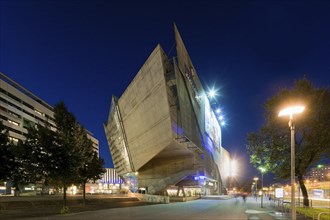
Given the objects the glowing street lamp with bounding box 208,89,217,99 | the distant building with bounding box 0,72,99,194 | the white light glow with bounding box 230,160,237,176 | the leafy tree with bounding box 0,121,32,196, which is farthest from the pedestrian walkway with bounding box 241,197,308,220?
the white light glow with bounding box 230,160,237,176

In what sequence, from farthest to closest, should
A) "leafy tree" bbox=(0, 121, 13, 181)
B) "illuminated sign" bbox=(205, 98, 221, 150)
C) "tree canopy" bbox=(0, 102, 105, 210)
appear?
"illuminated sign" bbox=(205, 98, 221, 150)
"leafy tree" bbox=(0, 121, 13, 181)
"tree canopy" bbox=(0, 102, 105, 210)

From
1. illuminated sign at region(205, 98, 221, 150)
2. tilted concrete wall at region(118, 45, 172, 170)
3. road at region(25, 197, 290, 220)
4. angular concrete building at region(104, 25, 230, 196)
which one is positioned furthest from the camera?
illuminated sign at region(205, 98, 221, 150)

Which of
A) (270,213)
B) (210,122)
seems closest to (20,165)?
(270,213)

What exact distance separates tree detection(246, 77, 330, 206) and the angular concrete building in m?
24.0

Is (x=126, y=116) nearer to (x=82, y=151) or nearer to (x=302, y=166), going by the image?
(x=82, y=151)

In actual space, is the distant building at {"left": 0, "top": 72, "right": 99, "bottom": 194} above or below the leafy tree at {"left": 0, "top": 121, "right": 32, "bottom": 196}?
above

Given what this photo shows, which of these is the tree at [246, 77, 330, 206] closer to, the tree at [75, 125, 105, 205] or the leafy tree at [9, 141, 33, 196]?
the tree at [75, 125, 105, 205]

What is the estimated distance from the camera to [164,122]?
51.6 m

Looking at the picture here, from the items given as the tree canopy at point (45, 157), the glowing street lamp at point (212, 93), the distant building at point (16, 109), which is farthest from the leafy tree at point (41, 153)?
the glowing street lamp at point (212, 93)

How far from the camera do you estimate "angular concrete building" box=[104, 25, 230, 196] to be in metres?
50.5

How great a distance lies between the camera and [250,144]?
27969mm

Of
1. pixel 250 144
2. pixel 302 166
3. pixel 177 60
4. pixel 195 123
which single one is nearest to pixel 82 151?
pixel 250 144

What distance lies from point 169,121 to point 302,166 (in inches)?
1082

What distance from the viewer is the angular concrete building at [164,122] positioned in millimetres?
50531
